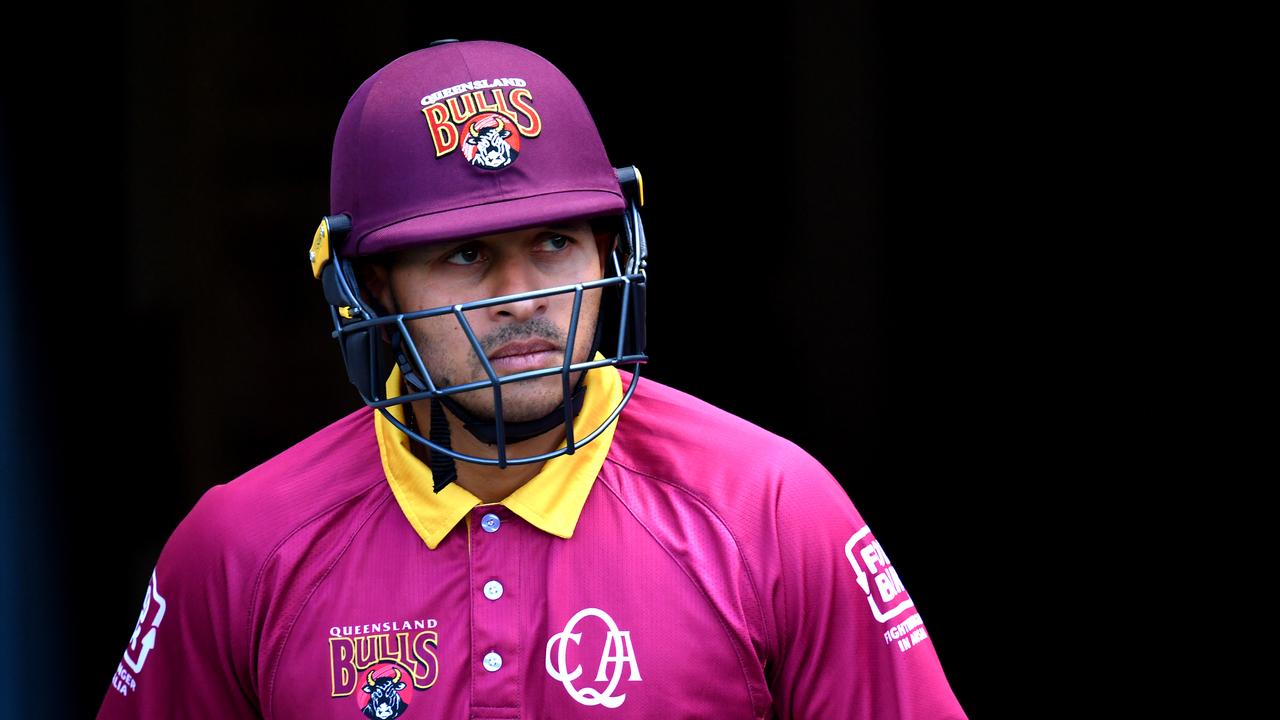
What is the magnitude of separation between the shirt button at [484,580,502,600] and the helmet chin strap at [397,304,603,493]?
15 centimetres

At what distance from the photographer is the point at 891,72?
328 cm

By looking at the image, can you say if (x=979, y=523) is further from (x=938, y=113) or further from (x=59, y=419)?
(x=59, y=419)

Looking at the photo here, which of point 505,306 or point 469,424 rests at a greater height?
point 505,306

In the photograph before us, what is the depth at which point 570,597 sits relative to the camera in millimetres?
2158

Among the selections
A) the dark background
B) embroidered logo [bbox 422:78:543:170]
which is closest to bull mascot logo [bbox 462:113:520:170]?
embroidered logo [bbox 422:78:543:170]

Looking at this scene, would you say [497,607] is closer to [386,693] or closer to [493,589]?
[493,589]

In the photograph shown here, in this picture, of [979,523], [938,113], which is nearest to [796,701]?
[979,523]

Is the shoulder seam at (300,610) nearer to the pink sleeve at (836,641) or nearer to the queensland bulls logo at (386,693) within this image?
the queensland bulls logo at (386,693)

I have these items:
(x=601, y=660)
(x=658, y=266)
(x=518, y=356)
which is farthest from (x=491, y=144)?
(x=658, y=266)

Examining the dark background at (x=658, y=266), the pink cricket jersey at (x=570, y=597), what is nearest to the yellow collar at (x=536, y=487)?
the pink cricket jersey at (x=570, y=597)

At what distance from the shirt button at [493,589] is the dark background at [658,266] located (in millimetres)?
1339

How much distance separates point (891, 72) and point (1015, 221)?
1.24 feet

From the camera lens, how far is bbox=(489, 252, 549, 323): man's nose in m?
2.14

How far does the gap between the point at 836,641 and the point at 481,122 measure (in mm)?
819
